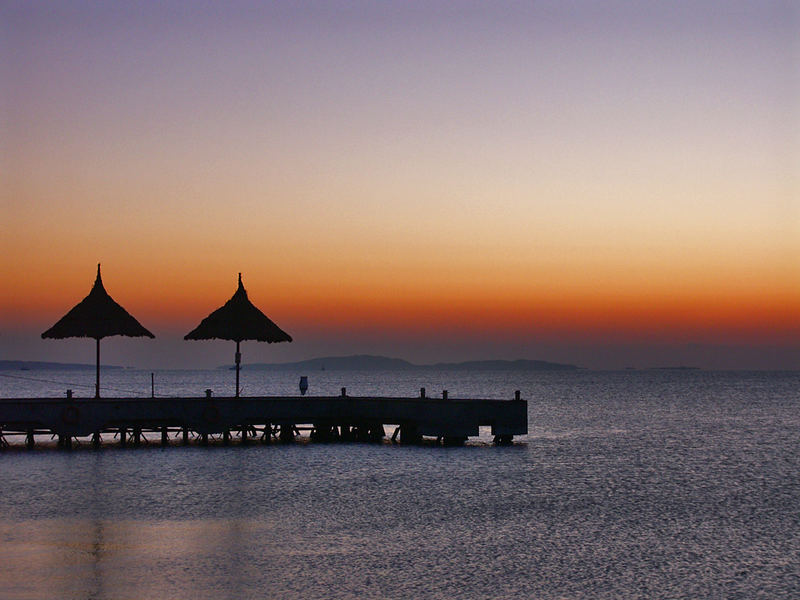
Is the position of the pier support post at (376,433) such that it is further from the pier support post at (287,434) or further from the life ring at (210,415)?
the life ring at (210,415)

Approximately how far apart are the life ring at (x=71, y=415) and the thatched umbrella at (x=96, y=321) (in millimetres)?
2683

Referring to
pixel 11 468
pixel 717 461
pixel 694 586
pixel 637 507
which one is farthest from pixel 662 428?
pixel 694 586

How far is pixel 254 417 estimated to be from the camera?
40.9 m

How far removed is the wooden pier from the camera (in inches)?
1508

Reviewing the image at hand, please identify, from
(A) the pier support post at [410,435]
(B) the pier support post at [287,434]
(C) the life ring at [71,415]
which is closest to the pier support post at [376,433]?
(A) the pier support post at [410,435]

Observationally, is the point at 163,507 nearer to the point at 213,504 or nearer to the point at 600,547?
the point at 213,504

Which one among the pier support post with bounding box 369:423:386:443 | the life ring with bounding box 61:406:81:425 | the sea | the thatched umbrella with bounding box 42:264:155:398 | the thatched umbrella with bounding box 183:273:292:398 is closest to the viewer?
the sea

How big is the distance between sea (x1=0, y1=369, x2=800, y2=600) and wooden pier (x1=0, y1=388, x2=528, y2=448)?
2.96 ft

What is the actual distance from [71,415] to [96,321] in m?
4.78

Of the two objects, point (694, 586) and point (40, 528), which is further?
point (40, 528)

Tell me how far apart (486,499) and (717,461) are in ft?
63.4

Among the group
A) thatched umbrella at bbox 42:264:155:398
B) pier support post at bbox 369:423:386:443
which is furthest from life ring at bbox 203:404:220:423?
pier support post at bbox 369:423:386:443

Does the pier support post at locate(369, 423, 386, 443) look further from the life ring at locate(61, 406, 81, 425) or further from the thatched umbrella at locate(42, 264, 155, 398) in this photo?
the life ring at locate(61, 406, 81, 425)

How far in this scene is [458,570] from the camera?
61.3 feet
